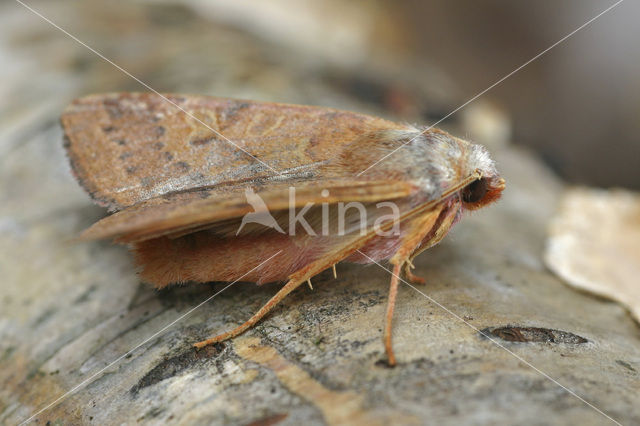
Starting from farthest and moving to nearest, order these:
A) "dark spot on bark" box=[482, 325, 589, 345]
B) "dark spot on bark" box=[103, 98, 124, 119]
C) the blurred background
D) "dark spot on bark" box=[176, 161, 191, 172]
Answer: the blurred background → "dark spot on bark" box=[103, 98, 124, 119] → "dark spot on bark" box=[176, 161, 191, 172] → "dark spot on bark" box=[482, 325, 589, 345]

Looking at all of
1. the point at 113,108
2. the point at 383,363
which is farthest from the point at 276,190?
the point at 113,108

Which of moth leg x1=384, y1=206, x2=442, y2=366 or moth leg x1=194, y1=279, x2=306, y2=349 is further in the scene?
moth leg x1=384, y1=206, x2=442, y2=366

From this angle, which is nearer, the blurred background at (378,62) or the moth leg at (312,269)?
the moth leg at (312,269)

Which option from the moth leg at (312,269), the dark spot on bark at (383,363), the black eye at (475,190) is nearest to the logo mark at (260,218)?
the moth leg at (312,269)

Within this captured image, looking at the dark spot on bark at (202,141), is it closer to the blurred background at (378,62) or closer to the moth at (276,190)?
the moth at (276,190)

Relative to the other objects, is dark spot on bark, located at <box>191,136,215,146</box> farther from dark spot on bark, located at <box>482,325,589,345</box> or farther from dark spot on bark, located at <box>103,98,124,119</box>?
dark spot on bark, located at <box>482,325,589,345</box>

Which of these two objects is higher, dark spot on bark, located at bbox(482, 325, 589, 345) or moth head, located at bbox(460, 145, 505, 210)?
moth head, located at bbox(460, 145, 505, 210)

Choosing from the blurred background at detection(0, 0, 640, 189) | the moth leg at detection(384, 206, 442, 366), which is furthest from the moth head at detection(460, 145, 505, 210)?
the blurred background at detection(0, 0, 640, 189)

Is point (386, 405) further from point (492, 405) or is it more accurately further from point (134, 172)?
point (134, 172)
